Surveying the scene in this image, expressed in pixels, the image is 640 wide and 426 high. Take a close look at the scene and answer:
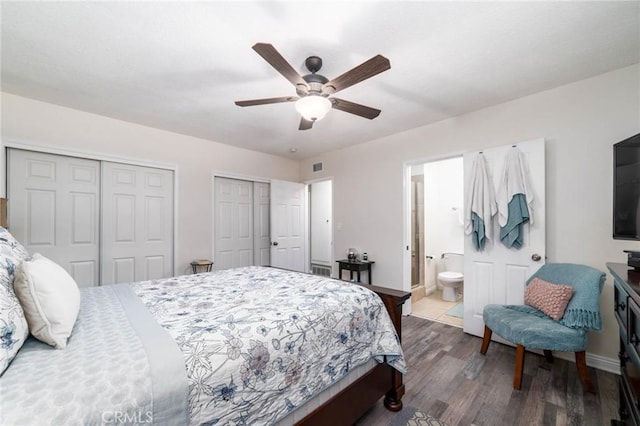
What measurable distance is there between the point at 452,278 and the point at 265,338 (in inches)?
150

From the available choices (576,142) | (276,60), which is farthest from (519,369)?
(276,60)

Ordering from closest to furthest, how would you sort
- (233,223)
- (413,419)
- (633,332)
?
(633,332) → (413,419) → (233,223)

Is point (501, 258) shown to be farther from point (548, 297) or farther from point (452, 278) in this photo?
point (452, 278)

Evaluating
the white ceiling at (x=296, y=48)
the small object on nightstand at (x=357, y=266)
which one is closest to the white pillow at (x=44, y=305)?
the white ceiling at (x=296, y=48)

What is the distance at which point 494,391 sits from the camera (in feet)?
6.70

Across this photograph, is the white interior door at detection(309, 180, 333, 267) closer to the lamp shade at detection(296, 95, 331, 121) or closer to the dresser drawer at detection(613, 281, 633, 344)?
the lamp shade at detection(296, 95, 331, 121)

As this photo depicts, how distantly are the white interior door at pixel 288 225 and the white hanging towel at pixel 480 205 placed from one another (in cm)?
277

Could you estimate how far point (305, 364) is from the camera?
4.25ft

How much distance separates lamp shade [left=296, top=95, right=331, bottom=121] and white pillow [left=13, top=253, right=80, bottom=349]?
63.5 inches

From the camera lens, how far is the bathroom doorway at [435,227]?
4.40m

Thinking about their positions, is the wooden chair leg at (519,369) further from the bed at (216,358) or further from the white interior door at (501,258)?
the bed at (216,358)

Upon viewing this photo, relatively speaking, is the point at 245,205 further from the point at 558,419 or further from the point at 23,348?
the point at 558,419

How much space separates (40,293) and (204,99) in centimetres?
221

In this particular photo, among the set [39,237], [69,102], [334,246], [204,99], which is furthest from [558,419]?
[69,102]
